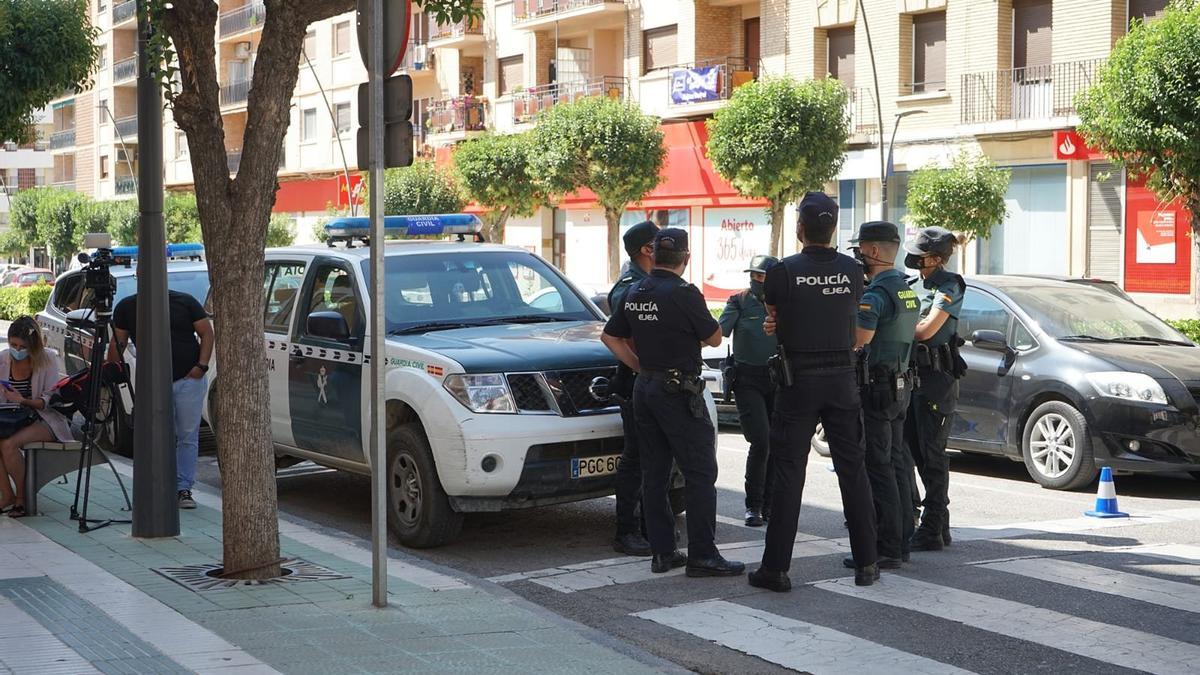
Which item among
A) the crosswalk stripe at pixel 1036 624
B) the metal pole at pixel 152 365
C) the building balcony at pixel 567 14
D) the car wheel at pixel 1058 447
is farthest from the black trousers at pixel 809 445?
the building balcony at pixel 567 14

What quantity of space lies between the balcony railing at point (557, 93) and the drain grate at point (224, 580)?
31.8m

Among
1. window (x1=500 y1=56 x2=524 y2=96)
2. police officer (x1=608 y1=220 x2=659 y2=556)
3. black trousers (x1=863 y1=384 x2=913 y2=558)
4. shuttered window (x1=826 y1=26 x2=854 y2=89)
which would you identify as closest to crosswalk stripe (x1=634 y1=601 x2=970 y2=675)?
black trousers (x1=863 y1=384 x2=913 y2=558)

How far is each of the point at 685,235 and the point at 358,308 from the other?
278 centimetres

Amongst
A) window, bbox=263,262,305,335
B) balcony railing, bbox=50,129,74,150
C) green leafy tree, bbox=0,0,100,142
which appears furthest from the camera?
balcony railing, bbox=50,129,74,150

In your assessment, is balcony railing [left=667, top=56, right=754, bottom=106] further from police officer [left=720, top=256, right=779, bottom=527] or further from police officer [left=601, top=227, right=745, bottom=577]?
police officer [left=601, top=227, right=745, bottom=577]

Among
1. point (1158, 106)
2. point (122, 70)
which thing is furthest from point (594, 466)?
point (122, 70)

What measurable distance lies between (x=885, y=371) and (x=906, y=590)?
3.82 feet

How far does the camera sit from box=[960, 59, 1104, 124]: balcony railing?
→ 94.8 feet

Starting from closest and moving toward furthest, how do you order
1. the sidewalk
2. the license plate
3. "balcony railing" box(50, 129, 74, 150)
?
1. the sidewalk
2. the license plate
3. "balcony railing" box(50, 129, 74, 150)

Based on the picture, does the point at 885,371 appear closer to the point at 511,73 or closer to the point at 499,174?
the point at 499,174

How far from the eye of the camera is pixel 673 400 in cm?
766

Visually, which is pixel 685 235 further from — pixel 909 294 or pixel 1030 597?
pixel 1030 597

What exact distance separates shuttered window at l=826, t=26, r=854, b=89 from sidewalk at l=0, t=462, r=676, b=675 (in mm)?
27460

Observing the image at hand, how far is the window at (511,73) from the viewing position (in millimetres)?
44312
